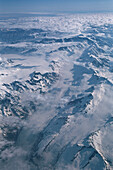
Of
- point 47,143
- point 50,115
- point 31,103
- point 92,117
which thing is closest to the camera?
point 47,143

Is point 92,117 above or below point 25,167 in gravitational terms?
above

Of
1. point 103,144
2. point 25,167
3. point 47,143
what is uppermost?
point 103,144

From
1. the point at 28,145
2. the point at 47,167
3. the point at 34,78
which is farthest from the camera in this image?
the point at 34,78

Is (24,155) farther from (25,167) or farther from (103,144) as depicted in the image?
(103,144)

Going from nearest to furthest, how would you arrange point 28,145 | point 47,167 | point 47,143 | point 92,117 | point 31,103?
point 47,167
point 47,143
point 28,145
point 92,117
point 31,103

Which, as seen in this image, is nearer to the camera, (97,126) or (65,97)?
(97,126)

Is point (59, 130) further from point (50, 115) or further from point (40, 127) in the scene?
point (50, 115)

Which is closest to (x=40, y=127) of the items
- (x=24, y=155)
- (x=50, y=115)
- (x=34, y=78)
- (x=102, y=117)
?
(x=50, y=115)

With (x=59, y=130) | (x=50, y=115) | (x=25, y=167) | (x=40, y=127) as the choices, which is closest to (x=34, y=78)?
(x=50, y=115)

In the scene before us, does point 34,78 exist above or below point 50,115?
above
